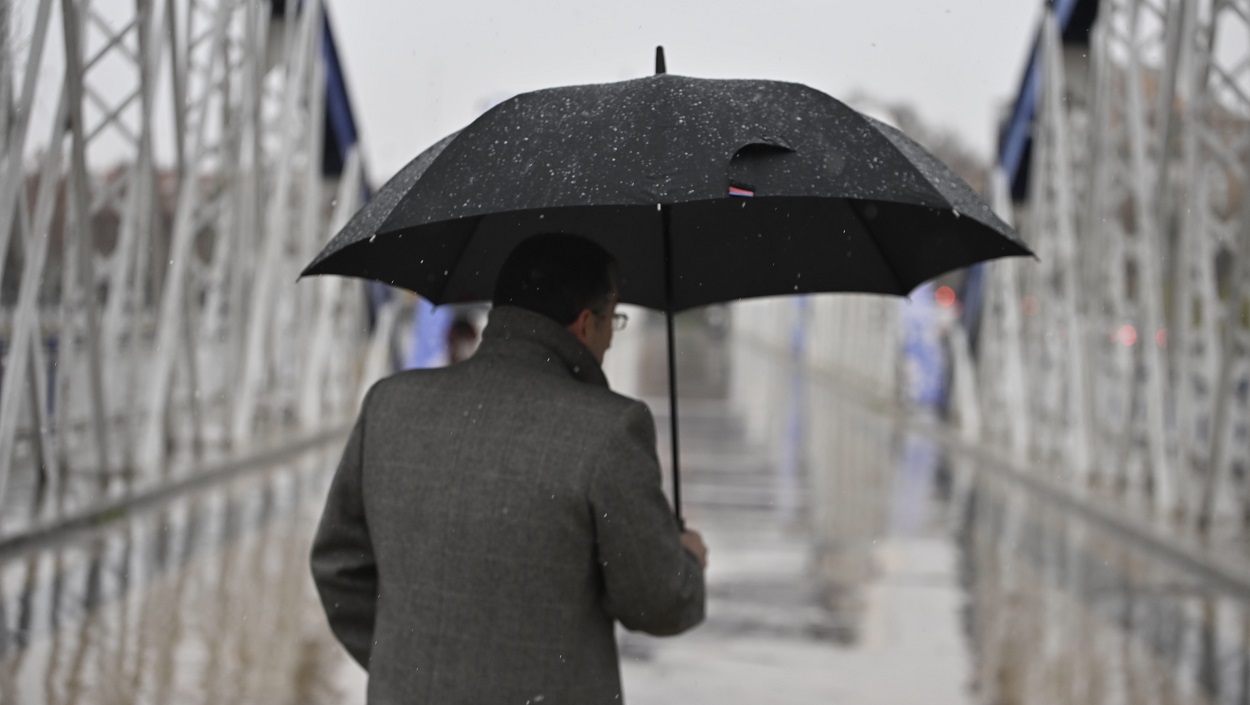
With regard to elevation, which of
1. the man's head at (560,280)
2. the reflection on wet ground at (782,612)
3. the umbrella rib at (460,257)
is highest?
the umbrella rib at (460,257)

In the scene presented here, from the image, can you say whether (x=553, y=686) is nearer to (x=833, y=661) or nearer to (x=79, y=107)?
(x=833, y=661)

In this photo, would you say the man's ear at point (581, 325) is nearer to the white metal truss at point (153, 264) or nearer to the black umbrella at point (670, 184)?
the black umbrella at point (670, 184)

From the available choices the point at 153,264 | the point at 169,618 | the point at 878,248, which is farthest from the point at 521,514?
the point at 153,264

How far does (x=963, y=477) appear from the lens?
1594 centimetres

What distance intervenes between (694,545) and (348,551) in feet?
Result: 2.16

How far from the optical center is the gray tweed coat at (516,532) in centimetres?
258

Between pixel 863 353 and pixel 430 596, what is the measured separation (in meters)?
29.5

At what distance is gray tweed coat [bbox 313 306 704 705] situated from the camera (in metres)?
2.58

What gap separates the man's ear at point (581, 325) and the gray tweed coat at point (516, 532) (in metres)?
0.04

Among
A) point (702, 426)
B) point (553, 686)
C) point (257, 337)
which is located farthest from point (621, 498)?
point (702, 426)

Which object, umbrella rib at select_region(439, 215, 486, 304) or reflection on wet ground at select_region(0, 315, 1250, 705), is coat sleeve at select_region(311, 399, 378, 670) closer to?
umbrella rib at select_region(439, 215, 486, 304)

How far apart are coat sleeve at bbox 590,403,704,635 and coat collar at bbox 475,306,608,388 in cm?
17

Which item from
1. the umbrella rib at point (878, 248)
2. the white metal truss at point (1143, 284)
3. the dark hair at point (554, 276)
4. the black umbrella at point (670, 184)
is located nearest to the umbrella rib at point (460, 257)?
the black umbrella at point (670, 184)

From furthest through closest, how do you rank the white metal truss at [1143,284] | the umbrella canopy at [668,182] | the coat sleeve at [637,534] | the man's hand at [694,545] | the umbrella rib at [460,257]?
the white metal truss at [1143,284] → the umbrella rib at [460,257] → the man's hand at [694,545] → the umbrella canopy at [668,182] → the coat sleeve at [637,534]
